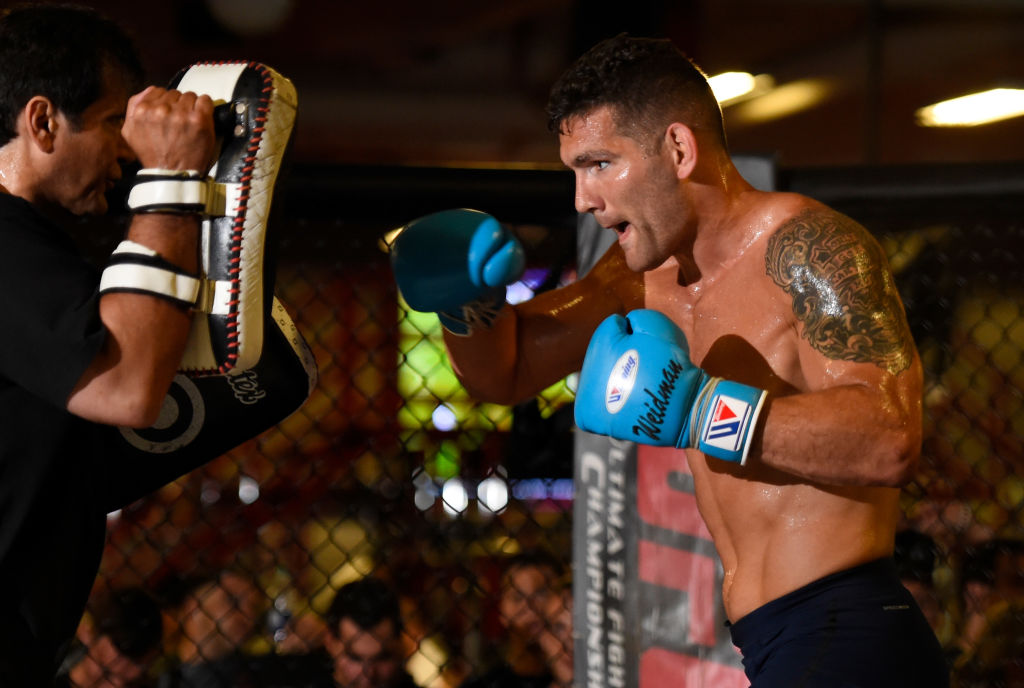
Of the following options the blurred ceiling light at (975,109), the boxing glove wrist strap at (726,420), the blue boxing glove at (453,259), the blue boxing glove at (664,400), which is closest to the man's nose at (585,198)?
the blue boxing glove at (453,259)

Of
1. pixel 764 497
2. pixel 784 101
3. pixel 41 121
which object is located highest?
pixel 41 121

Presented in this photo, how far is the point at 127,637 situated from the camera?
7.11 feet

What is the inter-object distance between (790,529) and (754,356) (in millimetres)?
243

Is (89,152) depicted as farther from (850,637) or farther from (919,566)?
(919,566)

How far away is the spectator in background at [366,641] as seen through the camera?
2.28 m

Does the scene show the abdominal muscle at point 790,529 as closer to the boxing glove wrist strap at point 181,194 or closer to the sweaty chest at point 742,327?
the sweaty chest at point 742,327

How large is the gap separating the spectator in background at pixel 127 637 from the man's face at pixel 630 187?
1.36 meters

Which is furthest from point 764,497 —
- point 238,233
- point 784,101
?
point 784,101

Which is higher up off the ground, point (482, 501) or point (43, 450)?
point (43, 450)

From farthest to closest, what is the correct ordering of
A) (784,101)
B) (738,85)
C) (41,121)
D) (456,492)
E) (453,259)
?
1. (784,101)
2. (738,85)
3. (456,492)
4. (453,259)
5. (41,121)

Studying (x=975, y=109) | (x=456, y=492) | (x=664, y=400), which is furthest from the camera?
(x=975, y=109)

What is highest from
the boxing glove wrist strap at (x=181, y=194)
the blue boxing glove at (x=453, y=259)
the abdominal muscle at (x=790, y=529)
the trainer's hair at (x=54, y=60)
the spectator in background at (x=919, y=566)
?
the trainer's hair at (x=54, y=60)

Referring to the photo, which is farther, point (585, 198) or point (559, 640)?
point (559, 640)

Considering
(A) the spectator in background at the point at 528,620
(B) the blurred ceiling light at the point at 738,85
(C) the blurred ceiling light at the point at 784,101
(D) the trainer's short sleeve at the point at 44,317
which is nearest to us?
(D) the trainer's short sleeve at the point at 44,317
